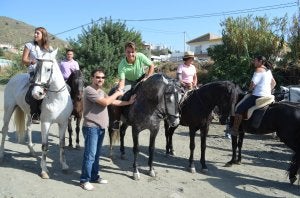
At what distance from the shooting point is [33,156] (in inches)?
301

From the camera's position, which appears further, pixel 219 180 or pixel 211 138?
pixel 211 138

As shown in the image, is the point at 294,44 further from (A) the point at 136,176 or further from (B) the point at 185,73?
(A) the point at 136,176

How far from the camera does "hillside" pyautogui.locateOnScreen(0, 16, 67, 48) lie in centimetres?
9262

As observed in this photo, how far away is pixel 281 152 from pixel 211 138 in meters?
2.34

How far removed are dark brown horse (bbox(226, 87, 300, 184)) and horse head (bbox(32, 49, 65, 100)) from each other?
4317 mm

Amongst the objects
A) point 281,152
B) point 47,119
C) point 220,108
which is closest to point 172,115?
point 220,108

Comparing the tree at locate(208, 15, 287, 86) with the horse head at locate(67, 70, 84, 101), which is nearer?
the horse head at locate(67, 70, 84, 101)

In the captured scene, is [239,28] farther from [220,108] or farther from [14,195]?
[14,195]

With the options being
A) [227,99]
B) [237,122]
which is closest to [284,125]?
[237,122]

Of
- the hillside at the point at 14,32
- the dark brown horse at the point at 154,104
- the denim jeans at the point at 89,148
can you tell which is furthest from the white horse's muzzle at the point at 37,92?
the hillside at the point at 14,32

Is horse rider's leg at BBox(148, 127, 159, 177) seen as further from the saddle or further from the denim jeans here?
the saddle

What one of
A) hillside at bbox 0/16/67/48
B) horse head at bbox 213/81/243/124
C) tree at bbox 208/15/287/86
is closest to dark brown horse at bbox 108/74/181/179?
horse head at bbox 213/81/243/124

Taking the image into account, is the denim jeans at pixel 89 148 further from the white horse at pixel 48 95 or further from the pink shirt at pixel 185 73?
the pink shirt at pixel 185 73

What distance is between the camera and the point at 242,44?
20141mm
